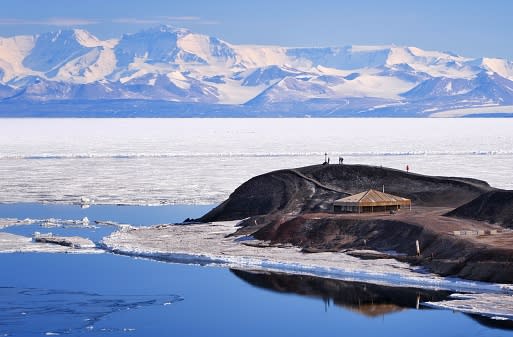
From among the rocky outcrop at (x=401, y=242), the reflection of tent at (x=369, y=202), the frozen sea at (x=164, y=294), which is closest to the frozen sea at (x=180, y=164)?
the frozen sea at (x=164, y=294)

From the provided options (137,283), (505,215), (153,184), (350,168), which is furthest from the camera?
(153,184)

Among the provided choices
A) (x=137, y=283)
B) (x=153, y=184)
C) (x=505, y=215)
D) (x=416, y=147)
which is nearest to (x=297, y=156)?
(x=416, y=147)

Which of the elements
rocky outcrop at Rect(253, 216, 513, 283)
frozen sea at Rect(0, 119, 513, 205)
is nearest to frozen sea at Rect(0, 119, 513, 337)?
frozen sea at Rect(0, 119, 513, 205)

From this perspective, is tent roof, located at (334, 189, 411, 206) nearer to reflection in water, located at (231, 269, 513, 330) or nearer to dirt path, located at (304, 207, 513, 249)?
dirt path, located at (304, 207, 513, 249)

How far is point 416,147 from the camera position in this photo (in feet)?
559

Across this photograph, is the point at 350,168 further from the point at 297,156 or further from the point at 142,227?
the point at 297,156

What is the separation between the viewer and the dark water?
149 ft

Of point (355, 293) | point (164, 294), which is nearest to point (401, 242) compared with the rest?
point (355, 293)

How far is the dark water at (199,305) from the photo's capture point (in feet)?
149

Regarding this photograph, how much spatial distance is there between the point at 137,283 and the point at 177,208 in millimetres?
29561

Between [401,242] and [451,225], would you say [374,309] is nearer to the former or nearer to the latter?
[401,242]

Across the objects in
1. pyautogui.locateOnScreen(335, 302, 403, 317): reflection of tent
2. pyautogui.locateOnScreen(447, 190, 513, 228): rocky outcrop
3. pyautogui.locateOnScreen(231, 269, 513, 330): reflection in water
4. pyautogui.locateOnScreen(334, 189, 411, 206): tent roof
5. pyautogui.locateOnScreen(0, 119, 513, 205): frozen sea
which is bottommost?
pyautogui.locateOnScreen(335, 302, 403, 317): reflection of tent

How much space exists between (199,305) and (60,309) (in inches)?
219

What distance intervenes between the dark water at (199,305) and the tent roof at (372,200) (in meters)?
13.7
